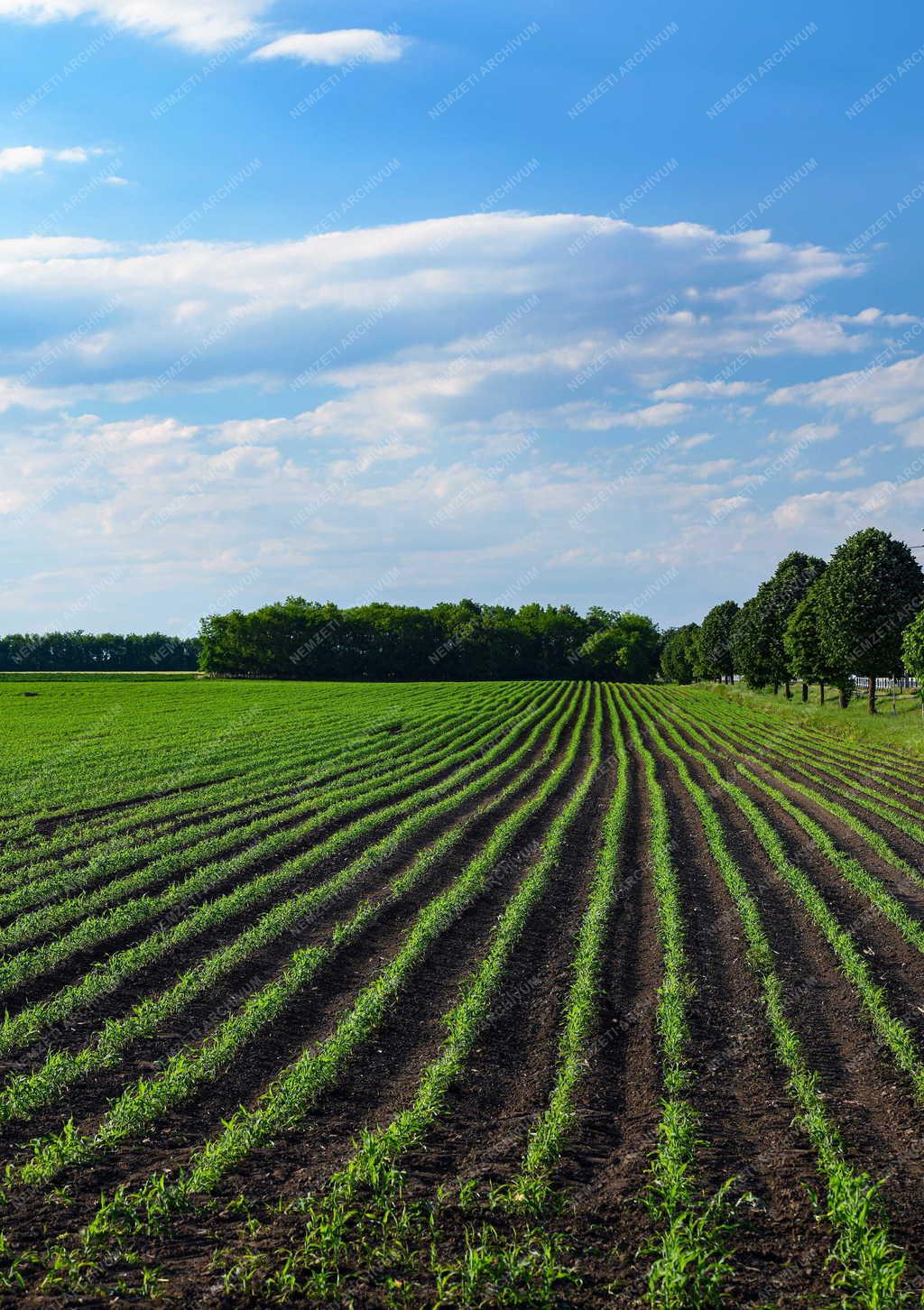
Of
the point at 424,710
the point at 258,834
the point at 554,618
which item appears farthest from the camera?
the point at 554,618

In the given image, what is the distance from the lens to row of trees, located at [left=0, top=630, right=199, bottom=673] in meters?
142

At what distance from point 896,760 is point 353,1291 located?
33617mm

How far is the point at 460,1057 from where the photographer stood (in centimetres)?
942

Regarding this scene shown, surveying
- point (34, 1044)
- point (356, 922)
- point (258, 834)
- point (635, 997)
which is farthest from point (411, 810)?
point (34, 1044)

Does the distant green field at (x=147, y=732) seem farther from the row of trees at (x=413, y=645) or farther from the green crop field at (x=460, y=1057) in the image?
the row of trees at (x=413, y=645)

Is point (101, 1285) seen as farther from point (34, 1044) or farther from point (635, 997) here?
point (635, 997)

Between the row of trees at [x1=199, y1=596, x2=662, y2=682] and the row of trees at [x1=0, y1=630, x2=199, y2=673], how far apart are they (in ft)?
78.6

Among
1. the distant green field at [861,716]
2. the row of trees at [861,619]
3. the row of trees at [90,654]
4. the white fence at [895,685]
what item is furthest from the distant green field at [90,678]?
the white fence at [895,685]

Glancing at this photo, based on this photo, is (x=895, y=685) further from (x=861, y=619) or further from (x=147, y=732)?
(x=147, y=732)

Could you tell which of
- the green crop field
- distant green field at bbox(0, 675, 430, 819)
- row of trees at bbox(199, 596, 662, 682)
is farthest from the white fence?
row of trees at bbox(199, 596, 662, 682)

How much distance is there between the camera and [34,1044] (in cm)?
964

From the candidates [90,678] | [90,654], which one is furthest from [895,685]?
[90,654]

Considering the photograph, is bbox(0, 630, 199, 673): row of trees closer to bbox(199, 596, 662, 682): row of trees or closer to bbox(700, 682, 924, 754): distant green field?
bbox(199, 596, 662, 682): row of trees

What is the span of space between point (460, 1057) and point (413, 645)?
12455cm
